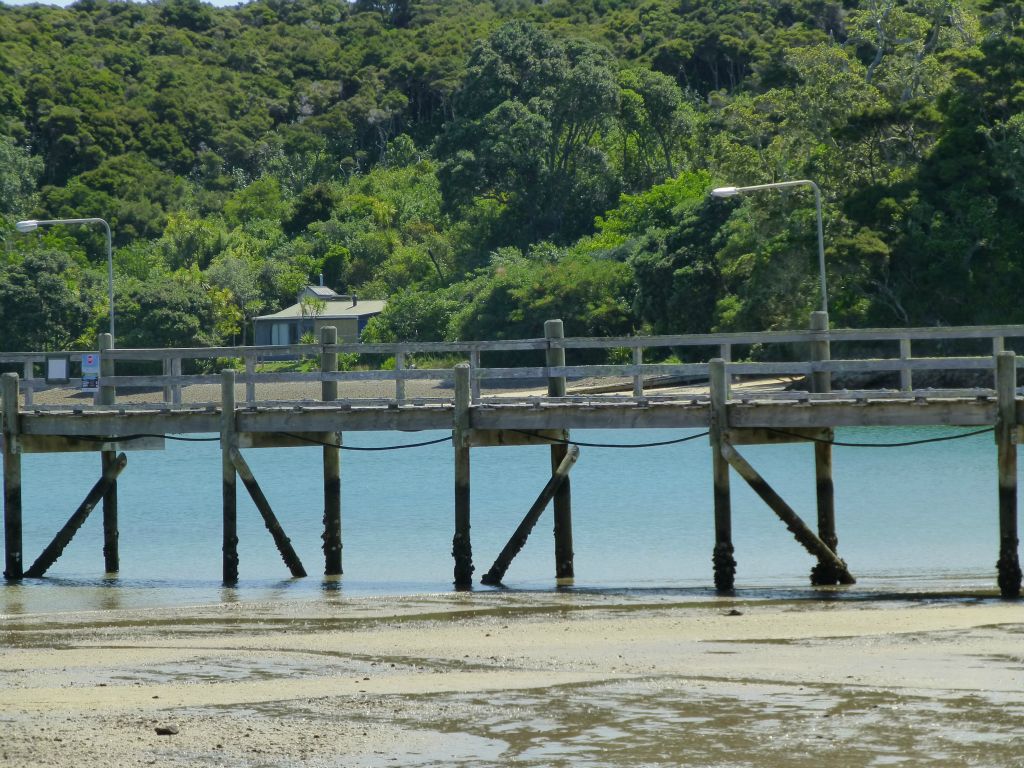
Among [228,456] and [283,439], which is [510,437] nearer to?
[283,439]

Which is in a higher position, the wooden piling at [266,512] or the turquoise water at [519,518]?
the wooden piling at [266,512]

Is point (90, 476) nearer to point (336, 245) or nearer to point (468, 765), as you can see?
point (468, 765)

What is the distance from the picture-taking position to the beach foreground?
38.6 feet

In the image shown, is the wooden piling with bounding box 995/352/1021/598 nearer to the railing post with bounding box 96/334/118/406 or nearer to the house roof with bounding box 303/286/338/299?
the railing post with bounding box 96/334/118/406

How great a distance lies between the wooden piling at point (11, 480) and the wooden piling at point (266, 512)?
3.42 m

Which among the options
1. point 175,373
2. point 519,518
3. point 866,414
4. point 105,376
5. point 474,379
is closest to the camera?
point 866,414

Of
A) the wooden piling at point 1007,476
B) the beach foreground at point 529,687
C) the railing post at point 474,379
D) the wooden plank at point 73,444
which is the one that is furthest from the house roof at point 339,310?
the wooden piling at point 1007,476

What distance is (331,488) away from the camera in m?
24.8

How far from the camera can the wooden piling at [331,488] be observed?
24.2m

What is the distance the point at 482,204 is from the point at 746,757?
105518 millimetres

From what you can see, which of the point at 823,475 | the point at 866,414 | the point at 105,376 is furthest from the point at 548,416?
the point at 105,376

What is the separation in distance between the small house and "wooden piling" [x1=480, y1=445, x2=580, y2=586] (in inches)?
3212

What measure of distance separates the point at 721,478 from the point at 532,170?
310 ft

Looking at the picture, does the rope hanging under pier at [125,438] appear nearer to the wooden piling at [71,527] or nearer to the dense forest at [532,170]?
the wooden piling at [71,527]
